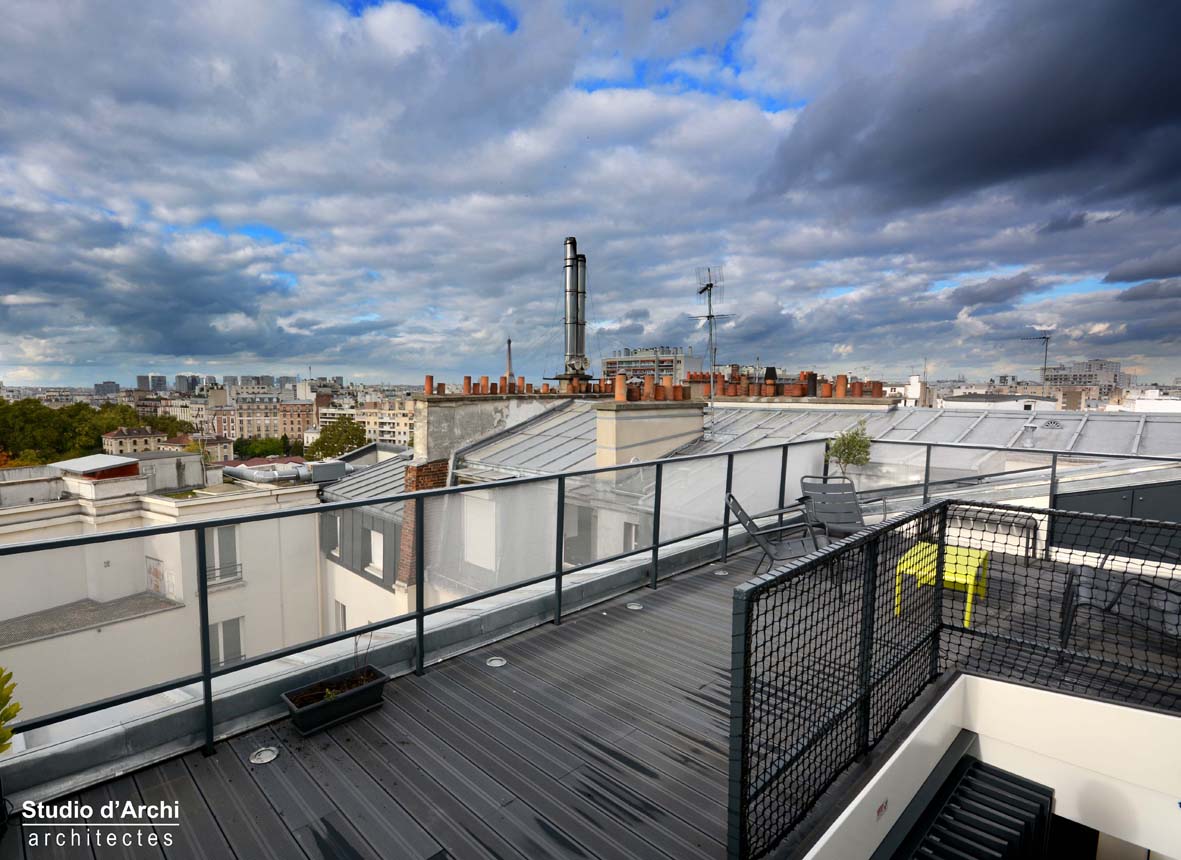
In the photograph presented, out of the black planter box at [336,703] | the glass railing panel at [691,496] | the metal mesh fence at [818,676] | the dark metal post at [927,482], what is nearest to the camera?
the metal mesh fence at [818,676]

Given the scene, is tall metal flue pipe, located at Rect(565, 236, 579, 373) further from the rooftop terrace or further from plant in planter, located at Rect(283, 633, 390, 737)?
plant in planter, located at Rect(283, 633, 390, 737)

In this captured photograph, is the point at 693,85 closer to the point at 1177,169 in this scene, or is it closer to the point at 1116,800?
the point at 1116,800

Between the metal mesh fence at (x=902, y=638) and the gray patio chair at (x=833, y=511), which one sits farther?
the gray patio chair at (x=833, y=511)

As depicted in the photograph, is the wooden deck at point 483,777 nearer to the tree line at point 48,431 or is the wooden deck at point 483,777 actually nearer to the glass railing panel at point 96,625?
the glass railing panel at point 96,625

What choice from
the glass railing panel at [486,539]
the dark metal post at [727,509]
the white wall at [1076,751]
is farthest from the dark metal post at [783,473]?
the glass railing panel at [486,539]

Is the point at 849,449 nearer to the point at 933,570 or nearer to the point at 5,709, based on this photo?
the point at 933,570

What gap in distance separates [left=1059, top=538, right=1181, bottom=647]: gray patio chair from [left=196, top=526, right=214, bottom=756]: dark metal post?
5.36 m

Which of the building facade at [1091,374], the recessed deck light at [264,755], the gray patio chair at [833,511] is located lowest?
the recessed deck light at [264,755]

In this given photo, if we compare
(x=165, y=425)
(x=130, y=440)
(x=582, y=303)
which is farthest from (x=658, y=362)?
(x=165, y=425)

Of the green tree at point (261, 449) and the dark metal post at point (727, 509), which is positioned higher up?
the dark metal post at point (727, 509)

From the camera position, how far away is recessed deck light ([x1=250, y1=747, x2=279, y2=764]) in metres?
2.66

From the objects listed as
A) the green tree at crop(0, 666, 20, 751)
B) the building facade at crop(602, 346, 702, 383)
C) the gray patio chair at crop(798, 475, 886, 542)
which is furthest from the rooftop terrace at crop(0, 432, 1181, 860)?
the building facade at crop(602, 346, 702, 383)

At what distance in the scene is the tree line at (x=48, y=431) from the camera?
5003 cm

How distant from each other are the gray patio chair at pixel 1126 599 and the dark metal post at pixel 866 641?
92.0 inches
